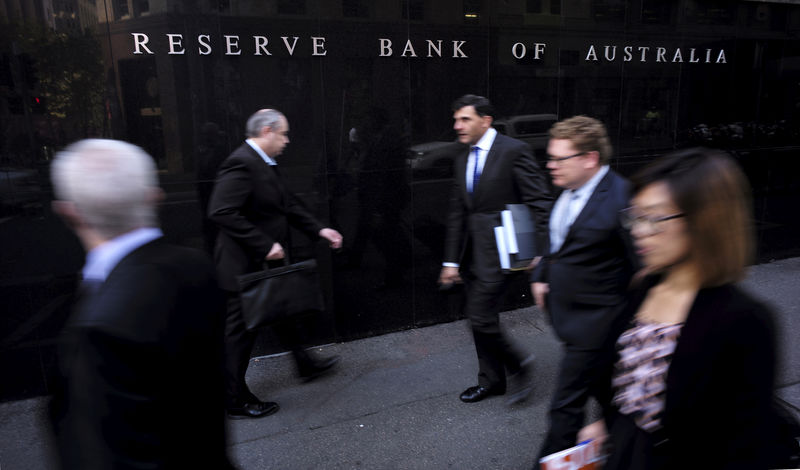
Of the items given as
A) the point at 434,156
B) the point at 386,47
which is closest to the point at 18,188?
the point at 386,47

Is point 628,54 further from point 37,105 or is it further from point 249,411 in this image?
point 37,105

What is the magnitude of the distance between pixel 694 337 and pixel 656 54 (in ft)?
17.5

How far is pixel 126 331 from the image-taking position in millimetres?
1369

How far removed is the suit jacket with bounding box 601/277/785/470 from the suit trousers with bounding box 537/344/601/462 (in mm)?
1139

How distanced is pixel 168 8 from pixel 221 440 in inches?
139

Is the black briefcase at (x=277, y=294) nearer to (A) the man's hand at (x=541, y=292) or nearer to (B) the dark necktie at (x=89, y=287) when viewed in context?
(A) the man's hand at (x=541, y=292)

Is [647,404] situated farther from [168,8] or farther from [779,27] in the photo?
[779,27]

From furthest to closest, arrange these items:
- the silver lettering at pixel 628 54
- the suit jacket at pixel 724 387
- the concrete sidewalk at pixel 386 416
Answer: the silver lettering at pixel 628 54 → the concrete sidewalk at pixel 386 416 → the suit jacket at pixel 724 387

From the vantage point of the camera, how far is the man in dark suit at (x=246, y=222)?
364 centimetres

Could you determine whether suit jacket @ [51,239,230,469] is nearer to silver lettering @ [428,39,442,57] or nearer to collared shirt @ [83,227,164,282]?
collared shirt @ [83,227,164,282]

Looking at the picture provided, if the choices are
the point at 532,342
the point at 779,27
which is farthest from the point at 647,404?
the point at 779,27

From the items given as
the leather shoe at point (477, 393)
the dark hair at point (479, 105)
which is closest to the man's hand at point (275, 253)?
the dark hair at point (479, 105)

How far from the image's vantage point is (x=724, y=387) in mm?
1528

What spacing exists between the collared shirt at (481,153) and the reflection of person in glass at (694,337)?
6.13 ft
